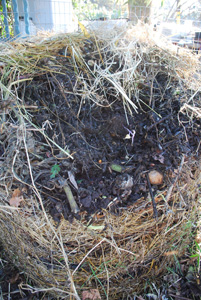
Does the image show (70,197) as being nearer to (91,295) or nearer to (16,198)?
(16,198)

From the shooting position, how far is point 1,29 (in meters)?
3.45

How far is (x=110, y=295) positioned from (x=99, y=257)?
0.35 meters

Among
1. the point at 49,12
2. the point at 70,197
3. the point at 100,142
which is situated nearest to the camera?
the point at 70,197

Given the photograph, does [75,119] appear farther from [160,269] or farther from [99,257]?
[160,269]

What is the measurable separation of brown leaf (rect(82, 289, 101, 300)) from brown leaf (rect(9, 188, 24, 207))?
2.26 feet

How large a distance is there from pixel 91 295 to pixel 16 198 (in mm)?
750

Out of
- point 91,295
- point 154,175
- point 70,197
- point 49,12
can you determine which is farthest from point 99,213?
point 49,12

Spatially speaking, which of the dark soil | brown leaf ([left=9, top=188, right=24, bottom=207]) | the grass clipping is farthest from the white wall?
brown leaf ([left=9, top=188, right=24, bottom=207])

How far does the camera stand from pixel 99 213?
1117 millimetres

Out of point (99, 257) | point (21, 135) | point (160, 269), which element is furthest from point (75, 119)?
point (160, 269)

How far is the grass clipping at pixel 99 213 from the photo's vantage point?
113 centimetres

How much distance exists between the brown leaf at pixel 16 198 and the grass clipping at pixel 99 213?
23mm

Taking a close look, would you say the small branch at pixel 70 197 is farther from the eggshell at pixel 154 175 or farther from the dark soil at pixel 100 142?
the eggshell at pixel 154 175

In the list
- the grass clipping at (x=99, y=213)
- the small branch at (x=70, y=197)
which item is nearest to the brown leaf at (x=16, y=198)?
the grass clipping at (x=99, y=213)
